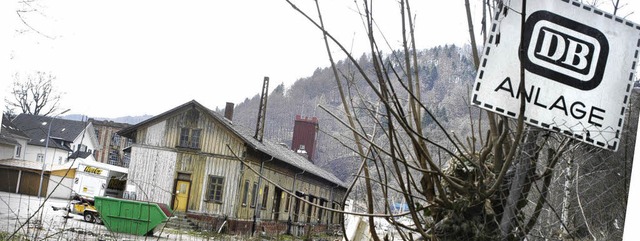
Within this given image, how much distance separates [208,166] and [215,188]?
464 millimetres

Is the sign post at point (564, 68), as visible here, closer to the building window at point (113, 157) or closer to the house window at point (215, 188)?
the building window at point (113, 157)

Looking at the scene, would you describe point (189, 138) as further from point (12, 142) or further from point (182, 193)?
point (12, 142)

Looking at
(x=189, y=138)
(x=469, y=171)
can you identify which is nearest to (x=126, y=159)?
(x=189, y=138)

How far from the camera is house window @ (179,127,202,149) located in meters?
10.2

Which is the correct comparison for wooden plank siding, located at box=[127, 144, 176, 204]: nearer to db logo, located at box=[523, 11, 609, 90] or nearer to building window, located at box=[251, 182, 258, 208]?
building window, located at box=[251, 182, 258, 208]

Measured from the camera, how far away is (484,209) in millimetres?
1589

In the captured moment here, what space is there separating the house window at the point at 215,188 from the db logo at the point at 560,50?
29.1 feet

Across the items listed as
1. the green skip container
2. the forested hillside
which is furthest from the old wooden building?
the forested hillside

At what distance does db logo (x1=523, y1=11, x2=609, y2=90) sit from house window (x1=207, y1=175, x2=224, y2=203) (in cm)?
887

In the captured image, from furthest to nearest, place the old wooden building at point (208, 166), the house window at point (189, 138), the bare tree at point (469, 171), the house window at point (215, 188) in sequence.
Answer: the house window at point (189, 138), the house window at point (215, 188), the old wooden building at point (208, 166), the bare tree at point (469, 171)

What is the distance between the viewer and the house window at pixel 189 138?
1018cm

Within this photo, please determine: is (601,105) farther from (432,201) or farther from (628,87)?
(432,201)

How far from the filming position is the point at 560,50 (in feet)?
3.73

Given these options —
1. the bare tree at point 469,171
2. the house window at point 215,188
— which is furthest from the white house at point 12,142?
the house window at point 215,188
